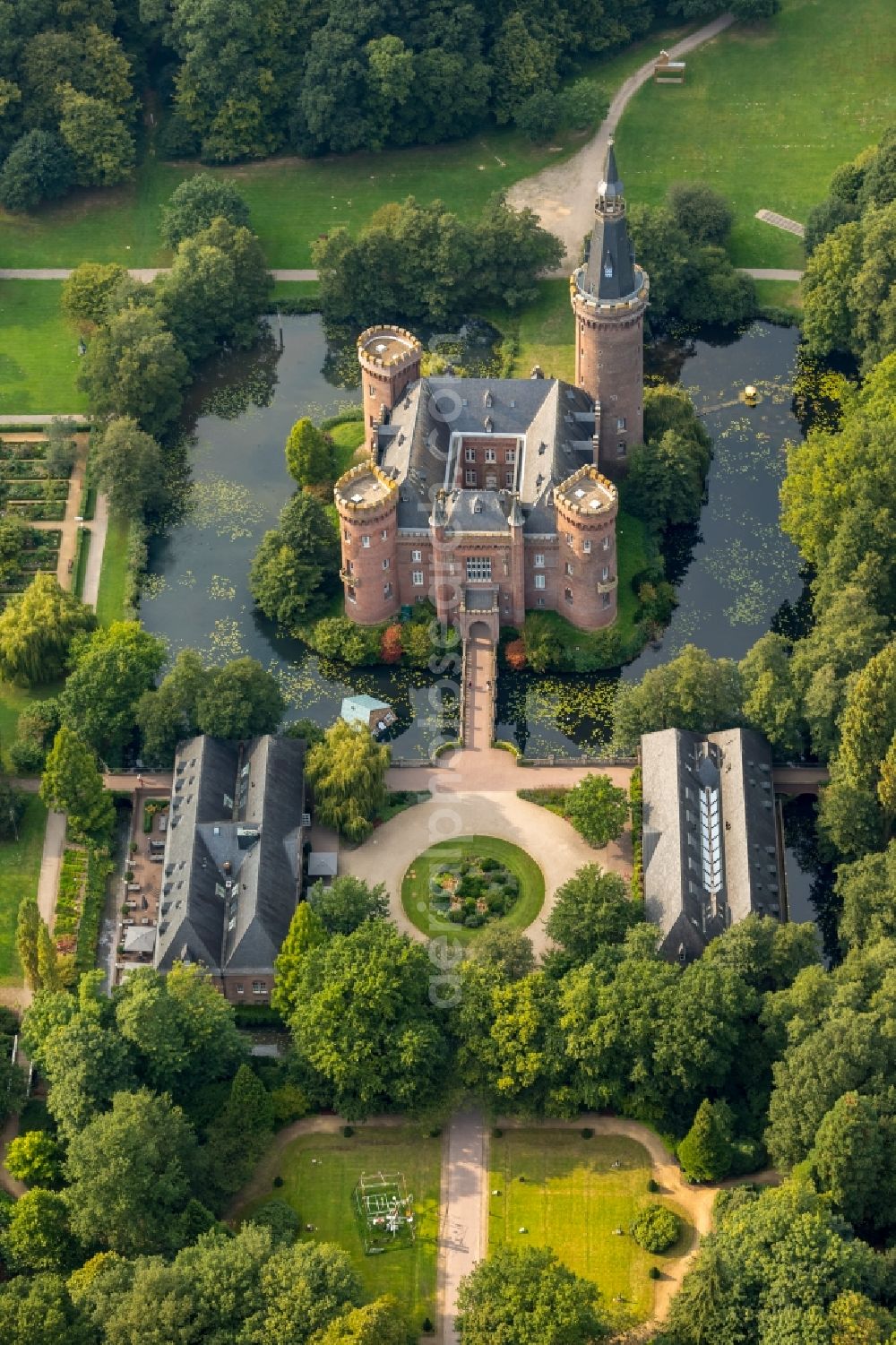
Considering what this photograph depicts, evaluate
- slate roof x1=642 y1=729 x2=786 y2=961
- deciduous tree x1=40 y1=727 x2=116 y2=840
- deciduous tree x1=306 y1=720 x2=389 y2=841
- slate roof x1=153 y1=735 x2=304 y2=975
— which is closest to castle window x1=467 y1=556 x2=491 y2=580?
deciduous tree x1=306 y1=720 x2=389 y2=841

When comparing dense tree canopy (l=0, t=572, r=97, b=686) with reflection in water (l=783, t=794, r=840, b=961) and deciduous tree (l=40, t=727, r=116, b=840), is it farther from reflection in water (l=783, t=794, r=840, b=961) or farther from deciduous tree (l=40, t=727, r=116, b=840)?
reflection in water (l=783, t=794, r=840, b=961)

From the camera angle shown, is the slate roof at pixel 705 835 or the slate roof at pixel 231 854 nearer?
the slate roof at pixel 231 854

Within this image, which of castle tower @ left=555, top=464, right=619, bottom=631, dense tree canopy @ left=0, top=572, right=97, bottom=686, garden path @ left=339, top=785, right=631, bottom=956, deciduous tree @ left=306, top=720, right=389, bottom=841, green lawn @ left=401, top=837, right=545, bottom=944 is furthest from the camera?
dense tree canopy @ left=0, top=572, right=97, bottom=686

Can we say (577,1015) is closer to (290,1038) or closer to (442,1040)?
(442,1040)

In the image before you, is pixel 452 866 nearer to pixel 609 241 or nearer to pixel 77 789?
pixel 77 789

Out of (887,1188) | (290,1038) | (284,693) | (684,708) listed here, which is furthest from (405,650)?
(887,1188)

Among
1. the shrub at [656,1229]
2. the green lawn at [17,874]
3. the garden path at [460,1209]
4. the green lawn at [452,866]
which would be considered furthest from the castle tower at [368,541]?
the shrub at [656,1229]

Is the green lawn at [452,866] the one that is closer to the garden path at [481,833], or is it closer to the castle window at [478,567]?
the garden path at [481,833]
